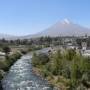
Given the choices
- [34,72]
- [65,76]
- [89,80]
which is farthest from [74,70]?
[34,72]

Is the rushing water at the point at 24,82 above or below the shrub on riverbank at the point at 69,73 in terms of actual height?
below

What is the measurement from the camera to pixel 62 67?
2186 inches

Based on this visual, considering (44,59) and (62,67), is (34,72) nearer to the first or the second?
(62,67)

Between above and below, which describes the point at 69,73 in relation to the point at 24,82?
above

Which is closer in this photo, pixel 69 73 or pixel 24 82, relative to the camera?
pixel 24 82

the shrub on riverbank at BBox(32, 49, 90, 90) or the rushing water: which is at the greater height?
the shrub on riverbank at BBox(32, 49, 90, 90)

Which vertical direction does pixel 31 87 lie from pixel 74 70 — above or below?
below

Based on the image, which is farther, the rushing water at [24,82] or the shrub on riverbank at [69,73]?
the rushing water at [24,82]

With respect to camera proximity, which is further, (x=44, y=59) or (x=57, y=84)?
(x=44, y=59)

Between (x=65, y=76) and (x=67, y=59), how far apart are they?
Answer: 27.9 ft

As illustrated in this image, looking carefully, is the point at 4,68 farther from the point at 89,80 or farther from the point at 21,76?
the point at 89,80

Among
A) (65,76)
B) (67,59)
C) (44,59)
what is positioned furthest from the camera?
(44,59)

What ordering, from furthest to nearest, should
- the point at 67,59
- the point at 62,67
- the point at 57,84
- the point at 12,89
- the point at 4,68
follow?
the point at 4,68 < the point at 67,59 < the point at 62,67 < the point at 57,84 < the point at 12,89

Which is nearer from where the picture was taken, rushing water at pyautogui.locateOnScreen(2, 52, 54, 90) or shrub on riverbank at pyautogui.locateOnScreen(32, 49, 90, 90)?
shrub on riverbank at pyautogui.locateOnScreen(32, 49, 90, 90)
